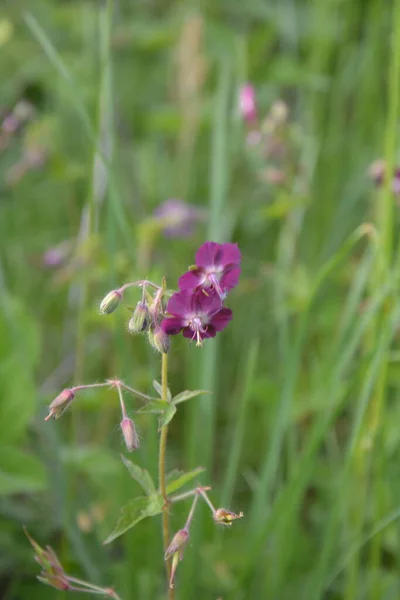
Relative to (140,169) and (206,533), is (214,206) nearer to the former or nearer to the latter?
(206,533)

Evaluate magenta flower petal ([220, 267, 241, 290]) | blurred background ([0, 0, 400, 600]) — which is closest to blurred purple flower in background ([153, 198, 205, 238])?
blurred background ([0, 0, 400, 600])

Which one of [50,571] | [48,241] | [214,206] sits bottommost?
[50,571]

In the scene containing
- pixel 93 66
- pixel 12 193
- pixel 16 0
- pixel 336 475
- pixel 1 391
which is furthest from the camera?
pixel 16 0

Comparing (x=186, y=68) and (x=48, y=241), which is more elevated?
(x=186, y=68)

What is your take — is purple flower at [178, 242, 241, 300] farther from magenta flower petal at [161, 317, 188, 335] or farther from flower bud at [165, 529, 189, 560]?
flower bud at [165, 529, 189, 560]

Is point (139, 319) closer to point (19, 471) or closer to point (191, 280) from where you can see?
point (191, 280)

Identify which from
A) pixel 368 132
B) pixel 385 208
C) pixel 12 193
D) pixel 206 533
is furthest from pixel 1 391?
pixel 368 132
